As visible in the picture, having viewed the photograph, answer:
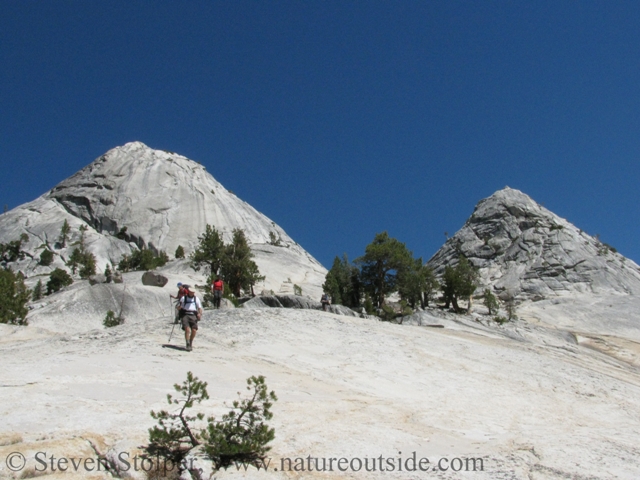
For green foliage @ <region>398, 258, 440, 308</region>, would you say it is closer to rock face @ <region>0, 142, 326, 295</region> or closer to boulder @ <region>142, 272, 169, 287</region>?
rock face @ <region>0, 142, 326, 295</region>

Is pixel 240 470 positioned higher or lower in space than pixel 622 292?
lower

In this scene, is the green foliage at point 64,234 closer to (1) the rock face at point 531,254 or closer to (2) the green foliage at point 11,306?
(2) the green foliage at point 11,306

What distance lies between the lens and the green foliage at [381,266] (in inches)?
2179

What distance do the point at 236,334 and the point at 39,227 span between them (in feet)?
322

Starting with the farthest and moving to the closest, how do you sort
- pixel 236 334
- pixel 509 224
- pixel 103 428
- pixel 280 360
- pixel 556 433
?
pixel 509 224 < pixel 236 334 < pixel 280 360 < pixel 556 433 < pixel 103 428

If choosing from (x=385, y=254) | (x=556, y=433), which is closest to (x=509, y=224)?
(x=385, y=254)

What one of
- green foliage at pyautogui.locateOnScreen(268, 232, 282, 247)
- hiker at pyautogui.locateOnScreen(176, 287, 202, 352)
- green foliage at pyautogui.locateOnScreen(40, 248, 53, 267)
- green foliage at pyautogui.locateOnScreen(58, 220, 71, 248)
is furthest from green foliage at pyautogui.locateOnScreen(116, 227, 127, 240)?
hiker at pyautogui.locateOnScreen(176, 287, 202, 352)

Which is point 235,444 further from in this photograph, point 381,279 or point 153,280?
point 381,279

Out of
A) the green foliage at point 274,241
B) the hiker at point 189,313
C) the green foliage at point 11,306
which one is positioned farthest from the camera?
the green foliage at point 274,241

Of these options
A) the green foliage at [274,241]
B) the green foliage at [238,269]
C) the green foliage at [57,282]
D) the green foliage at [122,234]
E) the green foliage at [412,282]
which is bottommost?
the green foliage at [57,282]

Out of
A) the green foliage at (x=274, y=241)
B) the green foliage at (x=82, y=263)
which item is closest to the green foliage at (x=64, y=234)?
the green foliage at (x=82, y=263)

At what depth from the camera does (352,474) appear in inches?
275

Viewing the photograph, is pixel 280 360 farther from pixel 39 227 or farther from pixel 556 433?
pixel 39 227

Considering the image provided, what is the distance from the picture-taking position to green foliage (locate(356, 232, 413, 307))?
5534 centimetres
